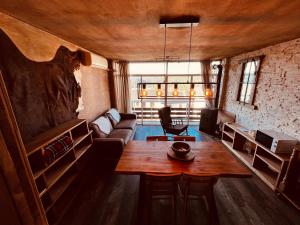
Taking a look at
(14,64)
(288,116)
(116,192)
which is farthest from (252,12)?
(116,192)

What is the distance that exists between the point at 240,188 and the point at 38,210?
3009mm

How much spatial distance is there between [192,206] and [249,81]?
11.0ft

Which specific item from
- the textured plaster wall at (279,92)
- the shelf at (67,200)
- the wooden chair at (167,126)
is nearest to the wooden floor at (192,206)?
the shelf at (67,200)

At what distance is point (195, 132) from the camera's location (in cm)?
534

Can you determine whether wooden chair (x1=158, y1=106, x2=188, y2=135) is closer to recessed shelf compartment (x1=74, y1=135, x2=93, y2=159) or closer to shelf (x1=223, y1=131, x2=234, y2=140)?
shelf (x1=223, y1=131, x2=234, y2=140)

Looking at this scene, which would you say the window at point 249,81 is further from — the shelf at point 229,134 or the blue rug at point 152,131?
the blue rug at point 152,131

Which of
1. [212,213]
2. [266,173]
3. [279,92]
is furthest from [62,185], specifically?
[279,92]

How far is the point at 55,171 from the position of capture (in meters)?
2.20

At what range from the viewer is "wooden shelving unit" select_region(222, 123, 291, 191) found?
8.16ft

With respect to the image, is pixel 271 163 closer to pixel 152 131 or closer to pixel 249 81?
pixel 249 81

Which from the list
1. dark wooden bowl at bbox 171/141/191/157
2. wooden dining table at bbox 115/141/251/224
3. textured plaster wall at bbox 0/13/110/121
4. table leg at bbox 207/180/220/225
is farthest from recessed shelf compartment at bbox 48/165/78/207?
table leg at bbox 207/180/220/225

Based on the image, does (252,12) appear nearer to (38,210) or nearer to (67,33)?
(67,33)

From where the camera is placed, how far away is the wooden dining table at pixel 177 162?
188 cm

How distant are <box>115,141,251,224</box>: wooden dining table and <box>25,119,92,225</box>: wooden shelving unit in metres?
0.89
